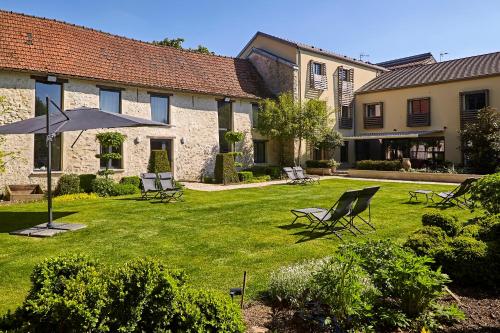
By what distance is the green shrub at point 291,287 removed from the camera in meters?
3.79

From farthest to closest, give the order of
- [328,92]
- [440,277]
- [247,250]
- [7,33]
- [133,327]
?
[328,92] → [7,33] → [247,250] → [440,277] → [133,327]

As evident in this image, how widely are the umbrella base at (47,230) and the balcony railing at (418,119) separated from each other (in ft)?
77.6

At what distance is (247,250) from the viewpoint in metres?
6.45

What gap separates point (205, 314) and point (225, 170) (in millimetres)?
16634

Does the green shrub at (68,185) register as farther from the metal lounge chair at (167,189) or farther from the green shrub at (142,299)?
the green shrub at (142,299)

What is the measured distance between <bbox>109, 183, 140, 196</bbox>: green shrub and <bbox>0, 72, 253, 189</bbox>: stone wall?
2.30 meters

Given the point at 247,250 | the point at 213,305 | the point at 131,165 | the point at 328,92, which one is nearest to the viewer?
the point at 213,305

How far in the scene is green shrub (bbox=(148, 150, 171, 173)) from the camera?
60.4 feet

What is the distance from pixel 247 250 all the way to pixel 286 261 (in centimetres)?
95

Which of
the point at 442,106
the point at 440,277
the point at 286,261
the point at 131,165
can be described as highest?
the point at 442,106

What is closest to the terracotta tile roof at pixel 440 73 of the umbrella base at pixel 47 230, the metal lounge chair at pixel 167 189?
the metal lounge chair at pixel 167 189

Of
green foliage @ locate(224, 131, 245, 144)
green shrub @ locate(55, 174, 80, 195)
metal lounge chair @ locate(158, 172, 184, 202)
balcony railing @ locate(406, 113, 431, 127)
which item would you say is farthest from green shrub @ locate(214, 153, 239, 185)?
balcony railing @ locate(406, 113, 431, 127)

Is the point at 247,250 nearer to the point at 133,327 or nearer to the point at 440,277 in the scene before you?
the point at 440,277

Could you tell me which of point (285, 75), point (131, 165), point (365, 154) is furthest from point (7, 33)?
point (365, 154)
